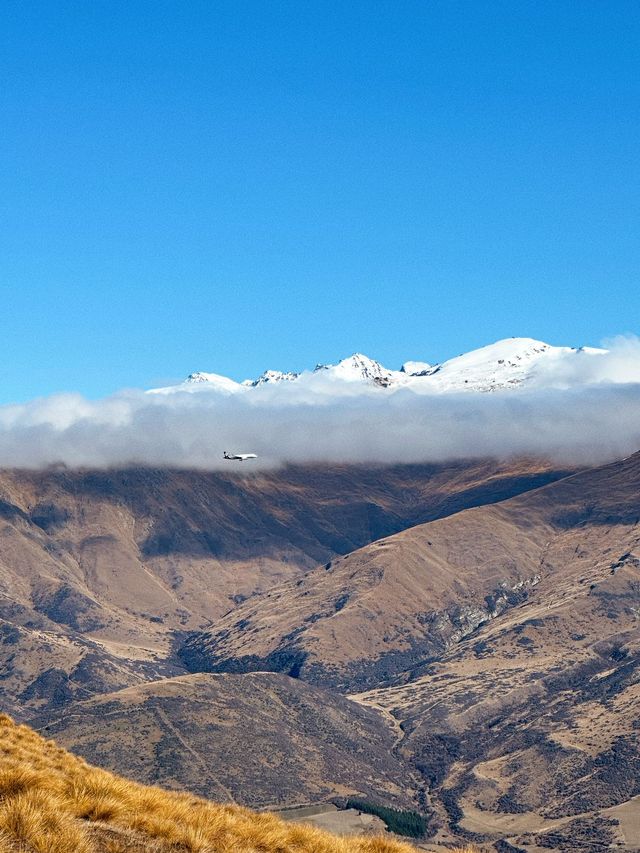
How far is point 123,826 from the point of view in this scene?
28.2 m

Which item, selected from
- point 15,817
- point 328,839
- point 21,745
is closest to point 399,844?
point 328,839

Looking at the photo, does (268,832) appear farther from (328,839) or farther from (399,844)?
(399,844)

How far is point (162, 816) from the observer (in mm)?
29453

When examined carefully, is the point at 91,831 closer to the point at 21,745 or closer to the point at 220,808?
the point at 220,808

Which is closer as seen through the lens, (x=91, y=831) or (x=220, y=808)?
(x=91, y=831)

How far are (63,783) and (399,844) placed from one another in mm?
9550

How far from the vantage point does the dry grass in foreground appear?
25.8m

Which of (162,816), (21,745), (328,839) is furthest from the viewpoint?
(21,745)

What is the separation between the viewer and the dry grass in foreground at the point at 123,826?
2578 cm

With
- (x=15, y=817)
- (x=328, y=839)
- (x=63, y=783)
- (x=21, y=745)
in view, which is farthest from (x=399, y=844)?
(x=21, y=745)

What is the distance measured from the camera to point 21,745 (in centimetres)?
4544

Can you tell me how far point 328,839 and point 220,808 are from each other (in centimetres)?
576

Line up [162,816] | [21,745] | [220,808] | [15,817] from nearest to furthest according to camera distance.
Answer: [15,817] → [162,816] → [220,808] → [21,745]

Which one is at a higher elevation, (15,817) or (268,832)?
(15,817)
